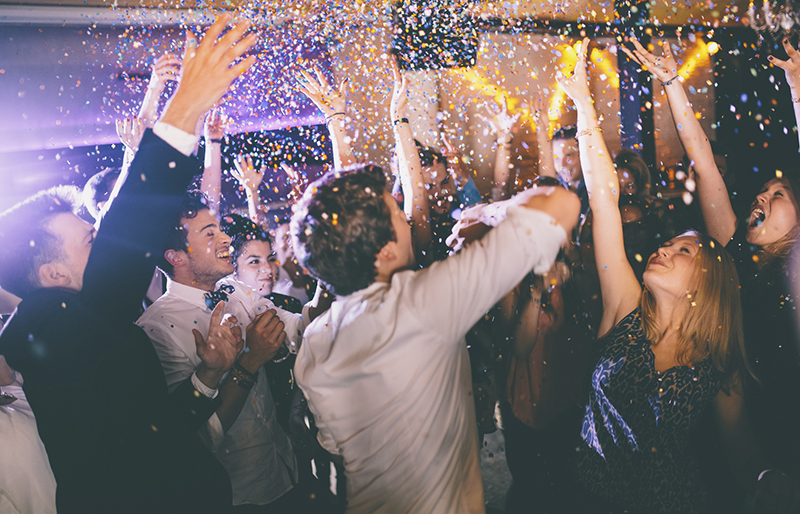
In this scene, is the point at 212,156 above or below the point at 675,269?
above

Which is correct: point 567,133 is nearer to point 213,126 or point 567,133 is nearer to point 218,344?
point 213,126

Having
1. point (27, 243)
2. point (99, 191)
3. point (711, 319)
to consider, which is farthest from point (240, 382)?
point (711, 319)

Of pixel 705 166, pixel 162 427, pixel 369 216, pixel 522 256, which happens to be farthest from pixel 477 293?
pixel 705 166

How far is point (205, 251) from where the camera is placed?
172 centimetres

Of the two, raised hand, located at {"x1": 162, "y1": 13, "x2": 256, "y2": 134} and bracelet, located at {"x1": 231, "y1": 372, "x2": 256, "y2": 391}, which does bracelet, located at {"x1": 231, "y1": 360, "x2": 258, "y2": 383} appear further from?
raised hand, located at {"x1": 162, "y1": 13, "x2": 256, "y2": 134}

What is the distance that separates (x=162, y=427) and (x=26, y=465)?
1.80ft

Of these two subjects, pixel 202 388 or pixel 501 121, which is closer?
pixel 202 388

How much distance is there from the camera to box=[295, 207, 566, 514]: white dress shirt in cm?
88

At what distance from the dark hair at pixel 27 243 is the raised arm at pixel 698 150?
2.23 metres

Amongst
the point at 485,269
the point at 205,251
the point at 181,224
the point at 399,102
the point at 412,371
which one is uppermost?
the point at 399,102

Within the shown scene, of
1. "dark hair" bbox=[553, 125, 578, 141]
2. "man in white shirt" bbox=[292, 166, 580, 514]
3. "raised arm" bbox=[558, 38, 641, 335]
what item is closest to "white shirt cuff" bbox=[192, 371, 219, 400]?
"man in white shirt" bbox=[292, 166, 580, 514]

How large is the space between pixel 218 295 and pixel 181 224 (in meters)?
0.35

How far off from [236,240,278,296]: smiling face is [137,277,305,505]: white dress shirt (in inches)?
19.4

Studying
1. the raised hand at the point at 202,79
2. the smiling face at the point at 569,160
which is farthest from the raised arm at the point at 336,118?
the smiling face at the point at 569,160
